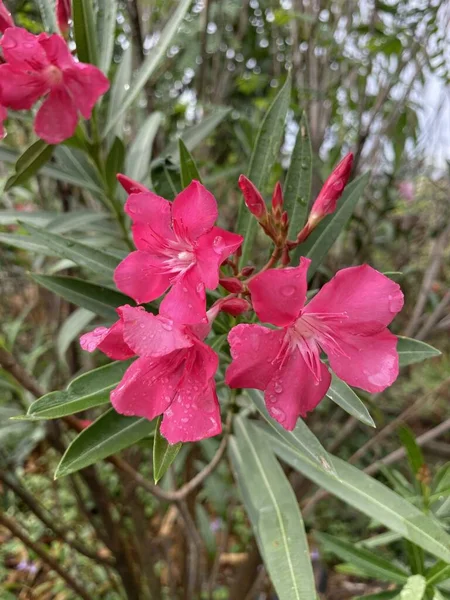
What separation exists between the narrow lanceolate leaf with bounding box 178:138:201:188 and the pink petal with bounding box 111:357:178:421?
1.08 ft

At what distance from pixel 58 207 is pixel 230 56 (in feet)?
3.13

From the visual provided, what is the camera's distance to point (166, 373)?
0.64m

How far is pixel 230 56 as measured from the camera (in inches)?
77.7

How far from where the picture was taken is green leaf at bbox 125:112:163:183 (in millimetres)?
1261

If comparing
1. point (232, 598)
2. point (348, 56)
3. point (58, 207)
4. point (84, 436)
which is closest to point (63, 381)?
point (58, 207)

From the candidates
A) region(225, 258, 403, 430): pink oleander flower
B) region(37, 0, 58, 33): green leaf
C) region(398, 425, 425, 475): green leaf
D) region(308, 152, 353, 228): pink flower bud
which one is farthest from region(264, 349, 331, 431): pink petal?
region(37, 0, 58, 33): green leaf

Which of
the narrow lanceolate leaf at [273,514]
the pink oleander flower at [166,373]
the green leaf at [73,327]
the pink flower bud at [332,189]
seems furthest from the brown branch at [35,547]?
the pink flower bud at [332,189]

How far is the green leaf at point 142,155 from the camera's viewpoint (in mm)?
1261

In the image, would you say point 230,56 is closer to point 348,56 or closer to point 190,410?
point 348,56

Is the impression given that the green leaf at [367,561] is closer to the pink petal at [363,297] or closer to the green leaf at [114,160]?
the pink petal at [363,297]

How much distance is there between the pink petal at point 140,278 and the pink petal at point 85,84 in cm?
34

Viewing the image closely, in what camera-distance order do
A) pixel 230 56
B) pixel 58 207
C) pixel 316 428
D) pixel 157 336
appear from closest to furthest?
1. pixel 157 336
2. pixel 316 428
3. pixel 230 56
4. pixel 58 207

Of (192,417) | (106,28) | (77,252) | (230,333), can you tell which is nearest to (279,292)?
(230,333)

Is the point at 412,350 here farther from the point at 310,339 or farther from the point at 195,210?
the point at 195,210
